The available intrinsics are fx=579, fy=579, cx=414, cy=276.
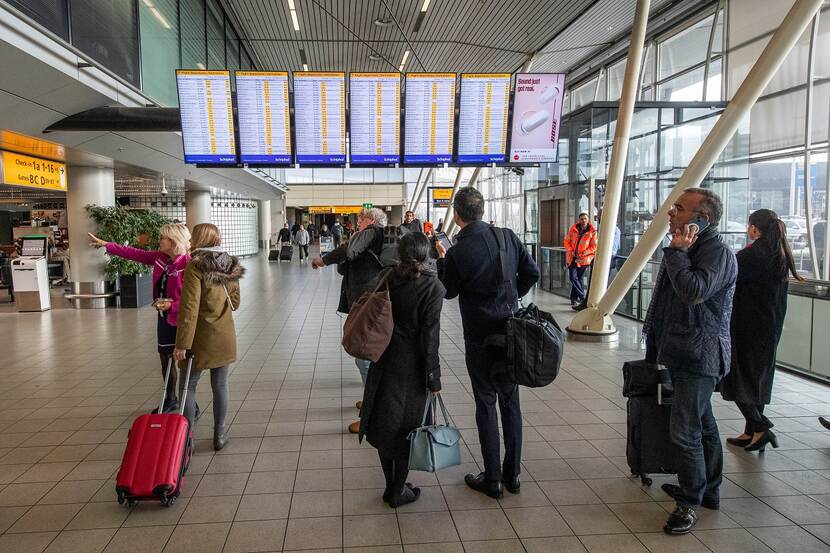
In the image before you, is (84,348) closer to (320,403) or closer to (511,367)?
(320,403)

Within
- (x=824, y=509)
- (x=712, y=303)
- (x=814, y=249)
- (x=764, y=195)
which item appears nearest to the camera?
(x=712, y=303)

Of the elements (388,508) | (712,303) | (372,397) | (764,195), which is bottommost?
(388,508)

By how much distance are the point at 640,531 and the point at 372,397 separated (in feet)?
5.31

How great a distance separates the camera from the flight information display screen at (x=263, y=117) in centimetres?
725

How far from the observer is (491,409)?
344 cm

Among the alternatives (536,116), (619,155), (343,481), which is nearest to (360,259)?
(343,481)

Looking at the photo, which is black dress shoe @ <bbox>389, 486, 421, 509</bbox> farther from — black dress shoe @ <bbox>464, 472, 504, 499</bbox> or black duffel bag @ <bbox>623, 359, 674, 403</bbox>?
black duffel bag @ <bbox>623, 359, 674, 403</bbox>

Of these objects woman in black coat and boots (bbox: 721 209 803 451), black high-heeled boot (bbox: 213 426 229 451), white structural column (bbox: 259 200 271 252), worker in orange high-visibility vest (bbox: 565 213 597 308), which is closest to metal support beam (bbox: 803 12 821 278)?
worker in orange high-visibility vest (bbox: 565 213 597 308)

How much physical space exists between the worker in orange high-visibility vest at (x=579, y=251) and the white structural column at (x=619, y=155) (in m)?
2.75

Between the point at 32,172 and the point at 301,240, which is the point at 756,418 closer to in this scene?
the point at 32,172

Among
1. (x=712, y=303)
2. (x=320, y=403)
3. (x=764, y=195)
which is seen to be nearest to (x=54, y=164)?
(x=320, y=403)

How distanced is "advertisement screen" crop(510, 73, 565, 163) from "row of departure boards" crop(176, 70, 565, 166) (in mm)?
13

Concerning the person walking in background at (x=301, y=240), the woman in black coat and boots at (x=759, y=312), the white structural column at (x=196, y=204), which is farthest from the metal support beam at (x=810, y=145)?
the person walking in background at (x=301, y=240)

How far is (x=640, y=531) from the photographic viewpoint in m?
3.12
